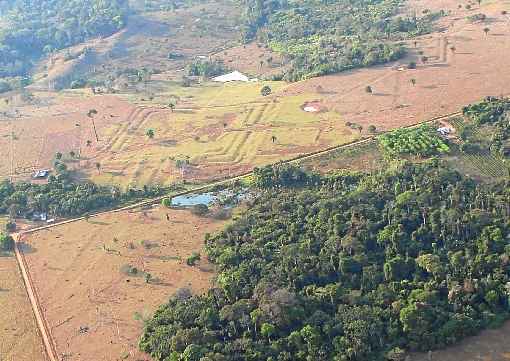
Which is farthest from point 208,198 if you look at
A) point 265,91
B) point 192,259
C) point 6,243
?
point 265,91

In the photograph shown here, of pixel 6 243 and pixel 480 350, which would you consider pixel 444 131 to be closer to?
pixel 480 350

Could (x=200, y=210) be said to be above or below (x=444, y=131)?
below

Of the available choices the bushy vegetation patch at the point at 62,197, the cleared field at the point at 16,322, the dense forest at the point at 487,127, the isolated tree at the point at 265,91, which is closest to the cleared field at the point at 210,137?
the isolated tree at the point at 265,91

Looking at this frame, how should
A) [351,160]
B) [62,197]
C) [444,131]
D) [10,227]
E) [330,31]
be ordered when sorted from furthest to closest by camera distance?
[330,31], [444,131], [351,160], [62,197], [10,227]

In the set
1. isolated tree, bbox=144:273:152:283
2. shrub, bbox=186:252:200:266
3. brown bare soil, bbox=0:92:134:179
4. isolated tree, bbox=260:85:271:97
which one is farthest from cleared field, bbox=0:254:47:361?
isolated tree, bbox=260:85:271:97

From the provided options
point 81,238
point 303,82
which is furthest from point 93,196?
point 303,82

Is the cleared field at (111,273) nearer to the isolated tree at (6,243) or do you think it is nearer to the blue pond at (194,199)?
the isolated tree at (6,243)

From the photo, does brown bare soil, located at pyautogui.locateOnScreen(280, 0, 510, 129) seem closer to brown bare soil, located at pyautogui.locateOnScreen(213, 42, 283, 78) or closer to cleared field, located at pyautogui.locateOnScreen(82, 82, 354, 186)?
cleared field, located at pyautogui.locateOnScreen(82, 82, 354, 186)

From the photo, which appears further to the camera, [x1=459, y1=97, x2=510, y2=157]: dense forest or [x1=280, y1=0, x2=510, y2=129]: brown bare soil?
[x1=280, y1=0, x2=510, y2=129]: brown bare soil
